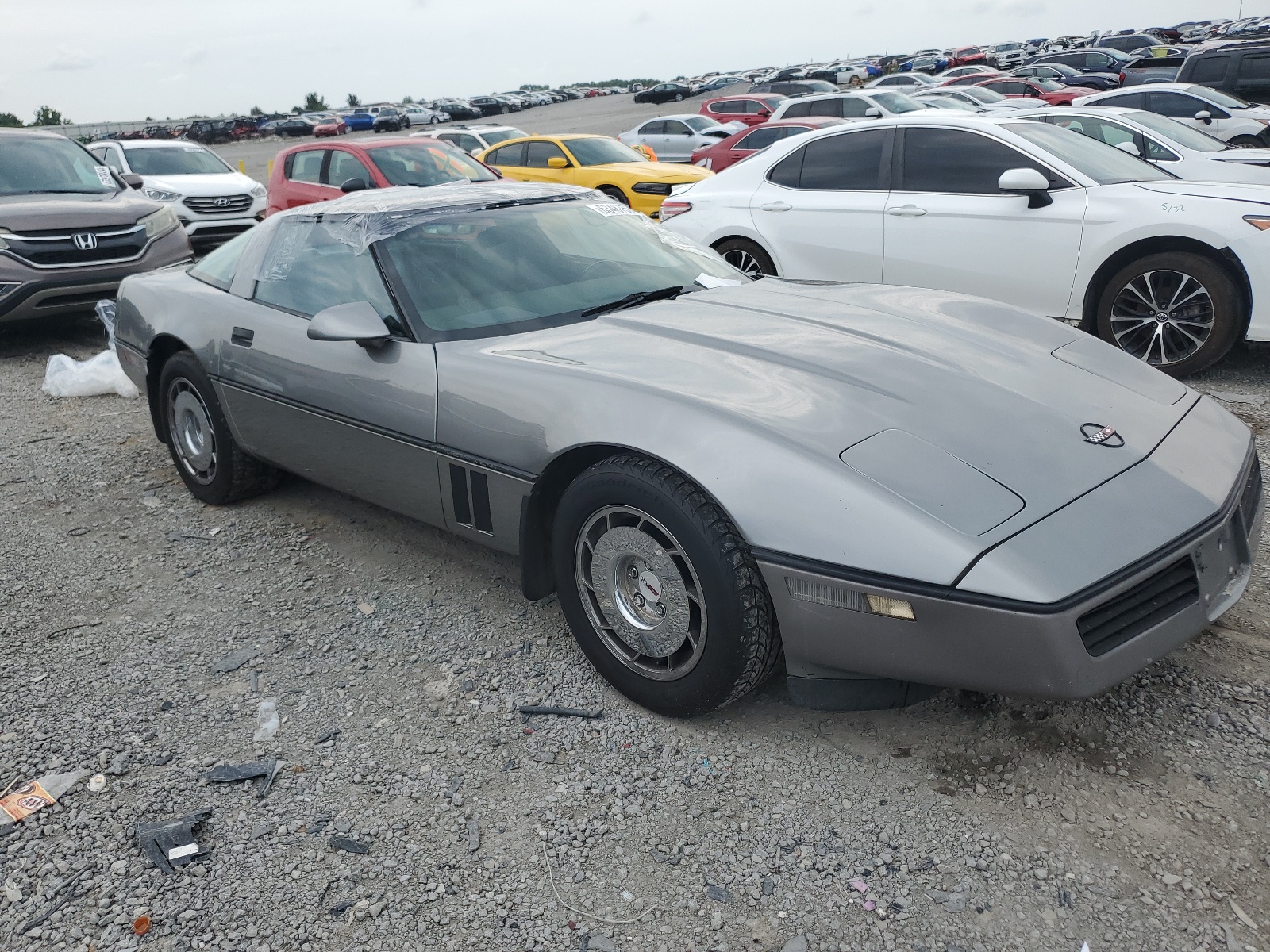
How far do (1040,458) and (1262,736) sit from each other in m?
0.95

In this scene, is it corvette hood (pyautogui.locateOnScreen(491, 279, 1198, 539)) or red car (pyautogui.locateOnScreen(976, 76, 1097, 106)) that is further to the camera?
red car (pyautogui.locateOnScreen(976, 76, 1097, 106))

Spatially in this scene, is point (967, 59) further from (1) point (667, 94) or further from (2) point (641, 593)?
(2) point (641, 593)

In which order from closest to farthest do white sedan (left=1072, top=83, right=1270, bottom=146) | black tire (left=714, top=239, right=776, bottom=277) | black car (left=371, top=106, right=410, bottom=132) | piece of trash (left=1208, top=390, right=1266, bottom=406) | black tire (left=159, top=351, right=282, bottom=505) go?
black tire (left=159, top=351, right=282, bottom=505), piece of trash (left=1208, top=390, right=1266, bottom=406), black tire (left=714, top=239, right=776, bottom=277), white sedan (left=1072, top=83, right=1270, bottom=146), black car (left=371, top=106, right=410, bottom=132)

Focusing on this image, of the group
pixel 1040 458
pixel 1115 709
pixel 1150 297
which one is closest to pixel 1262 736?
pixel 1115 709

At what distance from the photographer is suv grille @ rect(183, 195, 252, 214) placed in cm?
1215

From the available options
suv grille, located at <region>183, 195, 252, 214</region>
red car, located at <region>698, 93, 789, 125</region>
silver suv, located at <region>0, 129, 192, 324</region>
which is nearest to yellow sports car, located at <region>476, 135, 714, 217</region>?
suv grille, located at <region>183, 195, 252, 214</region>

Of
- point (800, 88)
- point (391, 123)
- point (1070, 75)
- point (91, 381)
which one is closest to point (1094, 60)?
point (1070, 75)

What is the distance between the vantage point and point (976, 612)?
85.0 inches

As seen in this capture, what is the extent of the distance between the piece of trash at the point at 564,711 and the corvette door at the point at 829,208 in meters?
4.40

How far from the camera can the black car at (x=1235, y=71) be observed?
16.7m

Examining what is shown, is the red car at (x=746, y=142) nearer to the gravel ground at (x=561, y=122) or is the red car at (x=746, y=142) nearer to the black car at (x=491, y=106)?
the gravel ground at (x=561, y=122)

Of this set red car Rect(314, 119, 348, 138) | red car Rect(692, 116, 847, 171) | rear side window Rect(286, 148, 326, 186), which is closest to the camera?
rear side window Rect(286, 148, 326, 186)

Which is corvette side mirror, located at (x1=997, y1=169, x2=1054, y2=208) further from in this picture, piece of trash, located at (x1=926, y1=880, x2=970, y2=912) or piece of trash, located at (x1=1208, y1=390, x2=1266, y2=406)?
piece of trash, located at (x1=926, y1=880, x2=970, y2=912)

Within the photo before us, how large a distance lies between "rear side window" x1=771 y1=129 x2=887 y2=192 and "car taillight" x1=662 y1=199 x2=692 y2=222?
0.67 meters
